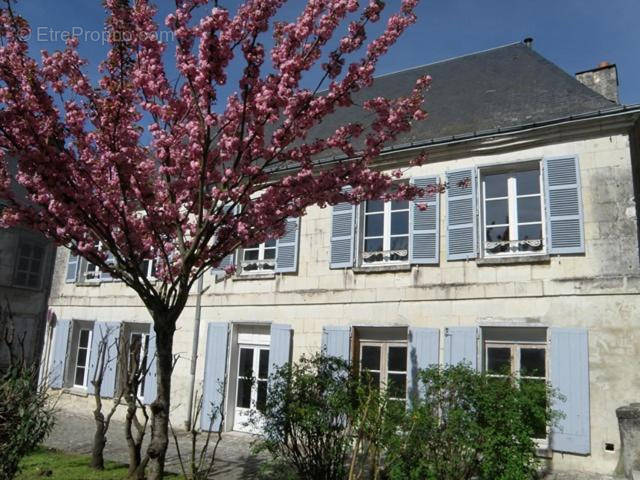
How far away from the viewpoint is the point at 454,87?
1031 cm

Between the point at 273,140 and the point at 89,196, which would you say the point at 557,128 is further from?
the point at 89,196

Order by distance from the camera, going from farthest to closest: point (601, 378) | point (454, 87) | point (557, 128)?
1. point (454, 87)
2. point (557, 128)
3. point (601, 378)

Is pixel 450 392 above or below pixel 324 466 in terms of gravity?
above

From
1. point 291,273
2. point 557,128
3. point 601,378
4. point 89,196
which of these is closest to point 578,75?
point 557,128

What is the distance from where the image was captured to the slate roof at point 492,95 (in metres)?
8.30

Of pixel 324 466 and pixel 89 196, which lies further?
pixel 324 466

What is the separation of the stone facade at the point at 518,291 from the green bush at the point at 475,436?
2171 mm

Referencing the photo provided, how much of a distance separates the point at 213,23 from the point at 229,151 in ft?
3.88

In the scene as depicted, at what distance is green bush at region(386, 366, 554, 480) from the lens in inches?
194

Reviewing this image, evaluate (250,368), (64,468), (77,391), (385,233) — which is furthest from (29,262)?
(385,233)

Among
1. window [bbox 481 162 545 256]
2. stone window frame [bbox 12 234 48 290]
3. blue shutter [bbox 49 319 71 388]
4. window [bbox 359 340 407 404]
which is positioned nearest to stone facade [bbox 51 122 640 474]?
window [bbox 481 162 545 256]

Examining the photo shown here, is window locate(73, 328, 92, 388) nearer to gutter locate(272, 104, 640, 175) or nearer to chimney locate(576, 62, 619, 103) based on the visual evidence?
gutter locate(272, 104, 640, 175)

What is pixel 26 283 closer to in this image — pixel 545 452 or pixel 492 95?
pixel 492 95

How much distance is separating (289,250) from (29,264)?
9488 millimetres
